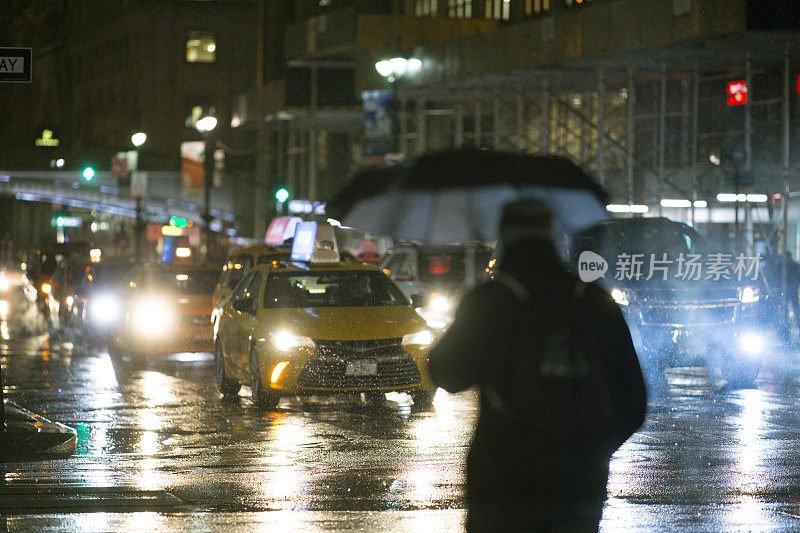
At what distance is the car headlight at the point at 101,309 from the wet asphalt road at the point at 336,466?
24.7 ft

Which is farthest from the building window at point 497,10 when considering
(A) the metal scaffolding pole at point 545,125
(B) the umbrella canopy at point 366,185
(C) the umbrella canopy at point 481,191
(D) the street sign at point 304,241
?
(C) the umbrella canopy at point 481,191

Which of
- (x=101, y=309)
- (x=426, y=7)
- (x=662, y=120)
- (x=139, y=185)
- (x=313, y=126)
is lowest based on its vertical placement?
(x=101, y=309)

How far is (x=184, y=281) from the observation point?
20078 mm

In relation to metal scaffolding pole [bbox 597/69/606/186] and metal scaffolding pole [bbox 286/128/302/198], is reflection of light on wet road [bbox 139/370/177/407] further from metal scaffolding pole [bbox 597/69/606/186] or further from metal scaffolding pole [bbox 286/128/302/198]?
metal scaffolding pole [bbox 286/128/302/198]

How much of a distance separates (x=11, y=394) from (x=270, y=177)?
46.3 meters

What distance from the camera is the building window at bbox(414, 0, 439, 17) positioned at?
46281mm

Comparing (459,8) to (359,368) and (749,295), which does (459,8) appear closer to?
(749,295)

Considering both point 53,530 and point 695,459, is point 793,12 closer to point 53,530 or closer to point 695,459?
point 695,459

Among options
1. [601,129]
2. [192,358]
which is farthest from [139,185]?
[192,358]

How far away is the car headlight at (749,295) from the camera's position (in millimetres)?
15289

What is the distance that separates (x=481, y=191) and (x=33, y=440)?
6.92m

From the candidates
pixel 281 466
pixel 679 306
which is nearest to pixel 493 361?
pixel 281 466

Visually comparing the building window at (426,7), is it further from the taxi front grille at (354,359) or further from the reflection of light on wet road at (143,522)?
the reflection of light on wet road at (143,522)

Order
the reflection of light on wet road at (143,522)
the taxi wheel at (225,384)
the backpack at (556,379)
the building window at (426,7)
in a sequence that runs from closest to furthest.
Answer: the backpack at (556,379) < the reflection of light on wet road at (143,522) < the taxi wheel at (225,384) < the building window at (426,7)
